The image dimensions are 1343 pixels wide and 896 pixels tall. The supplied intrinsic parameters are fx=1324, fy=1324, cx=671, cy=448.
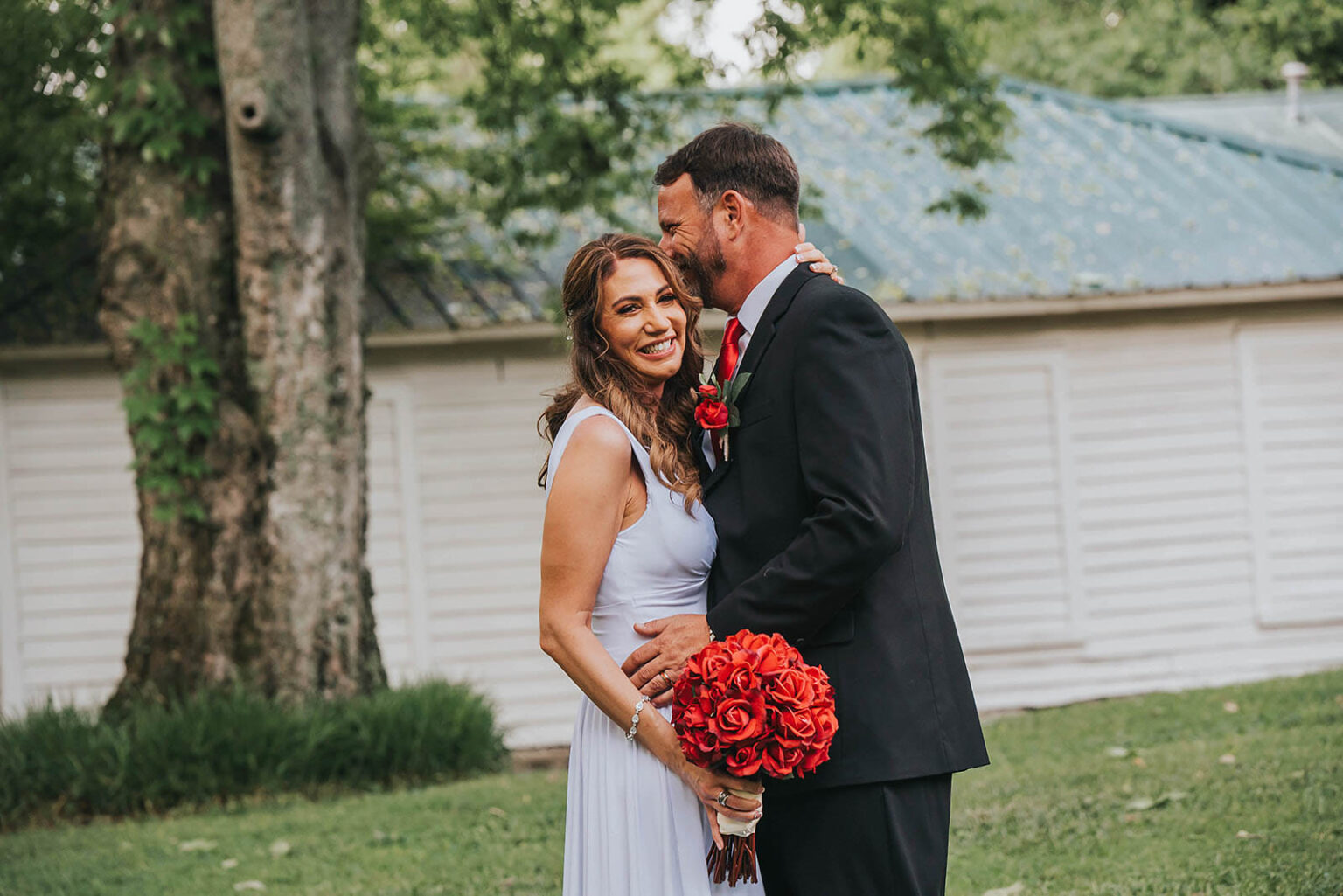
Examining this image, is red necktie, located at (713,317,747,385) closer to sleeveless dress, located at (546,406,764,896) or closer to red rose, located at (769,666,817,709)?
sleeveless dress, located at (546,406,764,896)

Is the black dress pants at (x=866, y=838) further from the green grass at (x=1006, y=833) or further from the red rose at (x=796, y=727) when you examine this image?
the green grass at (x=1006, y=833)

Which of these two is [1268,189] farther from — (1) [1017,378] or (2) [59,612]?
(2) [59,612]

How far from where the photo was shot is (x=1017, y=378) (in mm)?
11625

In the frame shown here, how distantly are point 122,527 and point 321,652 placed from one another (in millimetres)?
3950

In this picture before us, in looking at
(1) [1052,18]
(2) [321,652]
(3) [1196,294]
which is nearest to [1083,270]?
(3) [1196,294]

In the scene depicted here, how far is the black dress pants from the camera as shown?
2.71m

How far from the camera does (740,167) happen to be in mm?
2951

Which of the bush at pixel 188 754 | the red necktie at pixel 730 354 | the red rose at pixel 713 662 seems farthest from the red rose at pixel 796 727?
the bush at pixel 188 754

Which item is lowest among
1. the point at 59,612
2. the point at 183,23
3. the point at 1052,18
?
the point at 59,612

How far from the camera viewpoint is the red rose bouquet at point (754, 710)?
2.52 m

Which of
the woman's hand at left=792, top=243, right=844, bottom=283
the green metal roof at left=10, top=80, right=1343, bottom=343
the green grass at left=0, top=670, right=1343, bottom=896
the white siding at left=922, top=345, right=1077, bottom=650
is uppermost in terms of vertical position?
the green metal roof at left=10, top=80, right=1343, bottom=343

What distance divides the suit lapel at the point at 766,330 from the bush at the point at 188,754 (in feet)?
17.1

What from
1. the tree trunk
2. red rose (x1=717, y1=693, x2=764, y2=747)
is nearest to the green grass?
the tree trunk

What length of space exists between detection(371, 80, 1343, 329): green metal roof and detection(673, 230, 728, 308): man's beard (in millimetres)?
7216
